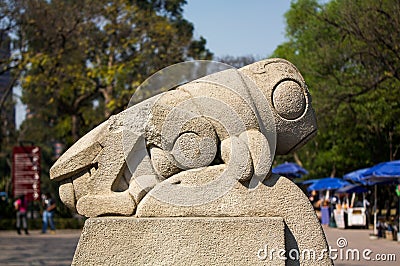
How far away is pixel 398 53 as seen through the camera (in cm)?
1761

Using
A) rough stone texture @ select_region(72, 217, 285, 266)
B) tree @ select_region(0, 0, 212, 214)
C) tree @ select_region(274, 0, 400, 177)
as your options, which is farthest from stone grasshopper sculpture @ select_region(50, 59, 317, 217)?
tree @ select_region(0, 0, 212, 214)

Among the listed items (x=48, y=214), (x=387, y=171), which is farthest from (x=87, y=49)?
(x=387, y=171)

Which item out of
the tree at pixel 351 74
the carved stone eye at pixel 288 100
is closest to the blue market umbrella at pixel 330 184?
the tree at pixel 351 74

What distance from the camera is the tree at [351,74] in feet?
58.3

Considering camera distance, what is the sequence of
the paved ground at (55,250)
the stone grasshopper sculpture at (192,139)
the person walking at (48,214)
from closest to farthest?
the stone grasshopper sculpture at (192,139) < the paved ground at (55,250) < the person walking at (48,214)

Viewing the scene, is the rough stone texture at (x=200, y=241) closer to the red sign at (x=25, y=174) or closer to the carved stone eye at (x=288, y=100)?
the carved stone eye at (x=288, y=100)

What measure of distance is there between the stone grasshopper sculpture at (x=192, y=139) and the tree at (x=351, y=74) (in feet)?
38.4

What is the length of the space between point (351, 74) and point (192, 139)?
17.5 metres

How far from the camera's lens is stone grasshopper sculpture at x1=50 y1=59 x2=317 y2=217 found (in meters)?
6.06

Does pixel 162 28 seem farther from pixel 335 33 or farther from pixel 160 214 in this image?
pixel 160 214

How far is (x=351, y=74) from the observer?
22.7m

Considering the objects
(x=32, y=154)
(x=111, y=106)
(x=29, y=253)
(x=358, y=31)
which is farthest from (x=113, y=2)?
(x=29, y=253)

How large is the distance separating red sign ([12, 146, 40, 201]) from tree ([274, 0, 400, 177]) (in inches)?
401

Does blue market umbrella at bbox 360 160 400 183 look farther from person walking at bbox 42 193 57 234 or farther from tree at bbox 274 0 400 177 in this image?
person walking at bbox 42 193 57 234
